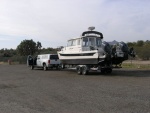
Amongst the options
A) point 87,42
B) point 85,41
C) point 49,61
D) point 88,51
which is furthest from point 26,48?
point 88,51

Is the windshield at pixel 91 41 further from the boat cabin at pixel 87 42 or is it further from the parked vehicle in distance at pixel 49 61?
the parked vehicle in distance at pixel 49 61

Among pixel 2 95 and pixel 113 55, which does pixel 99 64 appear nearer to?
pixel 113 55

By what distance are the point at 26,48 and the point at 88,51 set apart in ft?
238

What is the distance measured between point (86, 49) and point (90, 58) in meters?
0.93

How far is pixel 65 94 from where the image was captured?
13.1 metres


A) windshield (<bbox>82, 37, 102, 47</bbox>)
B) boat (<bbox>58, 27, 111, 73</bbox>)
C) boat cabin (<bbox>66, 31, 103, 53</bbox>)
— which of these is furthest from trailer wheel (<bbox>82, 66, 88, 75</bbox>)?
windshield (<bbox>82, 37, 102, 47</bbox>)

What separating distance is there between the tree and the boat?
68320 millimetres

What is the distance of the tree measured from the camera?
94.1 m

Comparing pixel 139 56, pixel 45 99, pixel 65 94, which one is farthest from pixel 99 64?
pixel 139 56

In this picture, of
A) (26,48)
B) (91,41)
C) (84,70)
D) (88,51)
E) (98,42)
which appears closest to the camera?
(88,51)

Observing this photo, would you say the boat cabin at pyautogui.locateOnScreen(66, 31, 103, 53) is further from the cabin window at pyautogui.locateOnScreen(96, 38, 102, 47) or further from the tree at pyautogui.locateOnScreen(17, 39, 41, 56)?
the tree at pyautogui.locateOnScreen(17, 39, 41, 56)

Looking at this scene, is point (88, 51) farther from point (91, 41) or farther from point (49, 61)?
point (49, 61)

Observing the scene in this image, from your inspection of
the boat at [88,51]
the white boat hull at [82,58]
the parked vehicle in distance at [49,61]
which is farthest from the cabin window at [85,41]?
the parked vehicle in distance at [49,61]

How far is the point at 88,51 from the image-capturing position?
2377cm
